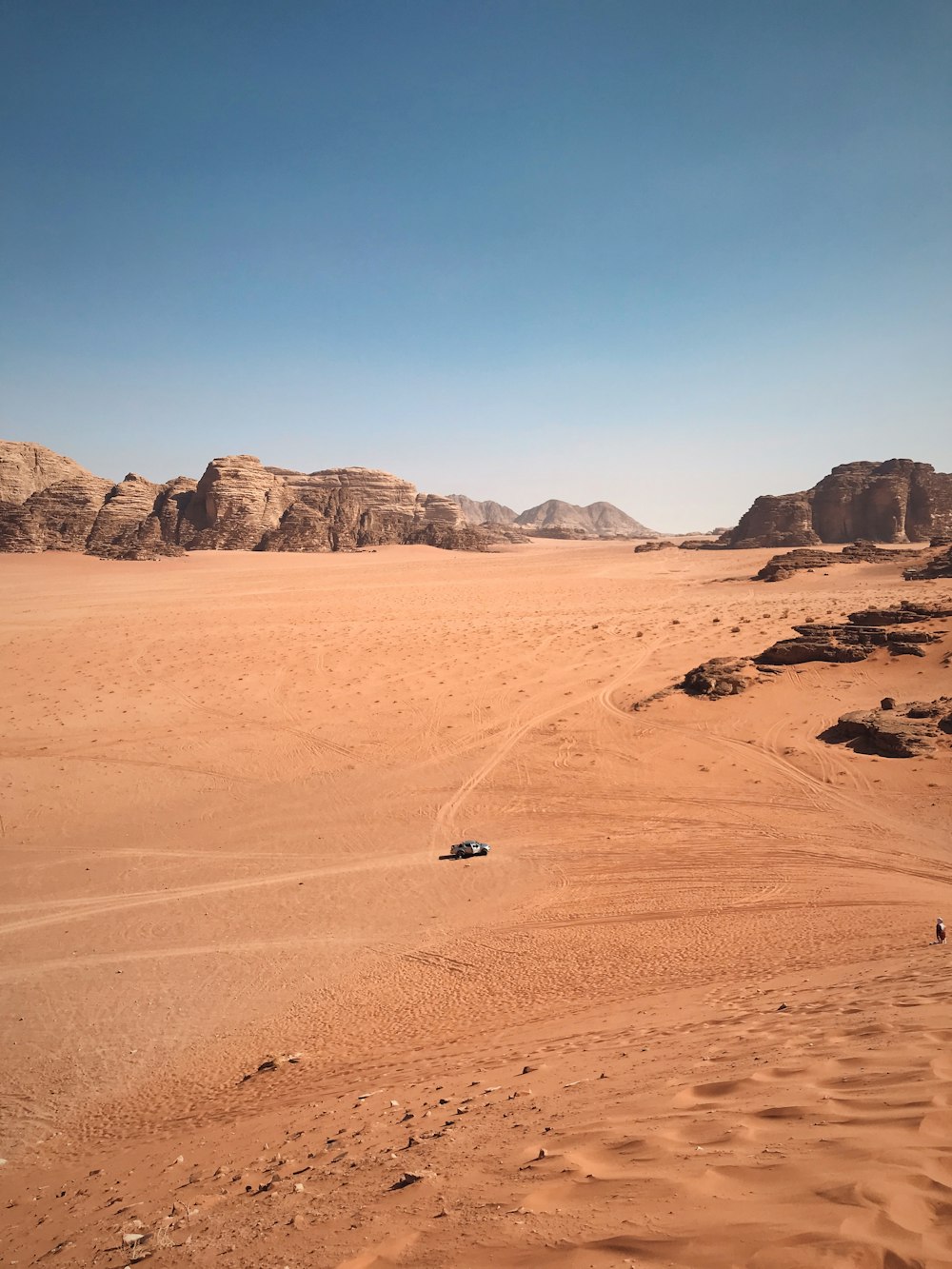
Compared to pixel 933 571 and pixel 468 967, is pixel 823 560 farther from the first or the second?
pixel 468 967

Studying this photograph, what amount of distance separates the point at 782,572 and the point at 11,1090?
48278 mm

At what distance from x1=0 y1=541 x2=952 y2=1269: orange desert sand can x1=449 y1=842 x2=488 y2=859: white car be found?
350 mm

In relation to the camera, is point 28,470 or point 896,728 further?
point 28,470

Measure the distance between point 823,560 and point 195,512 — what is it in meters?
58.0

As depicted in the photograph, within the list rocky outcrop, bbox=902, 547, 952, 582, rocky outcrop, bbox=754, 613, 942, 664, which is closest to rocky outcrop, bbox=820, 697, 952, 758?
rocky outcrop, bbox=754, 613, 942, 664

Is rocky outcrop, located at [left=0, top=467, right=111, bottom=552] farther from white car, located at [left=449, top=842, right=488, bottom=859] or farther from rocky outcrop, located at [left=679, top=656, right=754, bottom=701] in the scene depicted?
white car, located at [left=449, top=842, right=488, bottom=859]

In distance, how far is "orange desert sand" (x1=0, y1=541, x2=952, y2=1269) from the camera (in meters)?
3.57

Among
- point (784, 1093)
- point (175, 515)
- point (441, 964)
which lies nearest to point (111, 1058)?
point (441, 964)

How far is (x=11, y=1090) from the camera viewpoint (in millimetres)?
7289

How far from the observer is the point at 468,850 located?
12.4 meters

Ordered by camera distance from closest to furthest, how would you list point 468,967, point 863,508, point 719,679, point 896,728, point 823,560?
point 468,967 < point 896,728 < point 719,679 < point 823,560 < point 863,508

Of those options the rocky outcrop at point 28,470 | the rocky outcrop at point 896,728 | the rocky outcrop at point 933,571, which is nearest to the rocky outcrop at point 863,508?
the rocky outcrop at point 933,571

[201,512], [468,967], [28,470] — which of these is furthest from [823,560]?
[28,470]

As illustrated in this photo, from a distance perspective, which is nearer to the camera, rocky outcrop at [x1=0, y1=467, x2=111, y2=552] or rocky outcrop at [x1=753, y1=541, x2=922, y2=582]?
rocky outcrop at [x1=753, y1=541, x2=922, y2=582]
